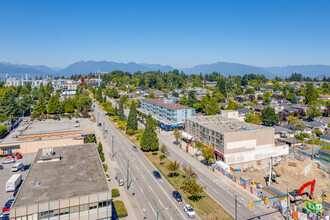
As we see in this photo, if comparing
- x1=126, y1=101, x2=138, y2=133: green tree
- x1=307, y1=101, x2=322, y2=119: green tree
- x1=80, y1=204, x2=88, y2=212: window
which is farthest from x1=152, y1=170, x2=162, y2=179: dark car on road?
x1=307, y1=101, x2=322, y2=119: green tree

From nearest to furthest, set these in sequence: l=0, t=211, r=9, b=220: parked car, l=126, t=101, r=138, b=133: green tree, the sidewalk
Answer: l=0, t=211, r=9, b=220: parked car < the sidewalk < l=126, t=101, r=138, b=133: green tree

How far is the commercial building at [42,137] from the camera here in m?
63.0

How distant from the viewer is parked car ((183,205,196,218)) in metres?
34.9

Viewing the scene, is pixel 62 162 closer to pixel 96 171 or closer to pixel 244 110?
pixel 96 171

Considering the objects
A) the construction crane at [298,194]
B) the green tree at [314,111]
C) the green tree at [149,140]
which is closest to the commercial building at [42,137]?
the green tree at [149,140]

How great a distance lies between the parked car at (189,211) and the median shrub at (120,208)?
971 cm

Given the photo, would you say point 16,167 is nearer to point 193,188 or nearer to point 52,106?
point 193,188

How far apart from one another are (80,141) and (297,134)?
78371 mm

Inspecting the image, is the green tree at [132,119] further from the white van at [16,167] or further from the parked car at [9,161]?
the white van at [16,167]

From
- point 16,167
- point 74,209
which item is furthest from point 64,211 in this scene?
point 16,167

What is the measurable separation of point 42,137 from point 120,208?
45.2 meters

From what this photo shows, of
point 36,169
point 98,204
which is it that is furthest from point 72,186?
point 36,169

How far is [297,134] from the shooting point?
85312mm

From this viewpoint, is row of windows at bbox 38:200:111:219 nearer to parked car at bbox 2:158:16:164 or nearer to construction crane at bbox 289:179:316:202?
construction crane at bbox 289:179:316:202
